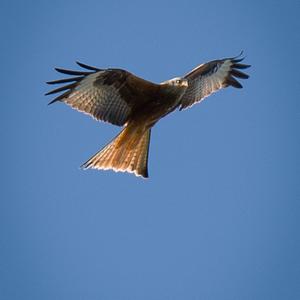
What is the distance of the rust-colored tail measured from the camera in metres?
10.2

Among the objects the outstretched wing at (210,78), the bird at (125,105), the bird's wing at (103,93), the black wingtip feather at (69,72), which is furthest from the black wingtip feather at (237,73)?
the black wingtip feather at (69,72)

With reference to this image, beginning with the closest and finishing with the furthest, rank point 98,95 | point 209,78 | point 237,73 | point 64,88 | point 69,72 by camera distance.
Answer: point 69,72 → point 64,88 → point 98,95 → point 209,78 → point 237,73

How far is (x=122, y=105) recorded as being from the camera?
33.6ft

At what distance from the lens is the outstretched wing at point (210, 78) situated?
10.9 meters

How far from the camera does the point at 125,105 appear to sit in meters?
10.3

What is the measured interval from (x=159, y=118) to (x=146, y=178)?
82 centimetres

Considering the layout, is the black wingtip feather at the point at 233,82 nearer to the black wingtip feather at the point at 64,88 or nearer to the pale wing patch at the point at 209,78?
the pale wing patch at the point at 209,78

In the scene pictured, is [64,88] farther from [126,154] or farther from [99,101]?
[126,154]

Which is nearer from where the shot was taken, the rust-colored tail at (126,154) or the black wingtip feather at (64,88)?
the black wingtip feather at (64,88)

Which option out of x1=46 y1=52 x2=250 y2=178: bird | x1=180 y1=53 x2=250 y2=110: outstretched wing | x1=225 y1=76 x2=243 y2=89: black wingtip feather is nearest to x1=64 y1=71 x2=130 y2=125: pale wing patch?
x1=46 y1=52 x2=250 y2=178: bird

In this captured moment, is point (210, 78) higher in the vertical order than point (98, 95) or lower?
higher

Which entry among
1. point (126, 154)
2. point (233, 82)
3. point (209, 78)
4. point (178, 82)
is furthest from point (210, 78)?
point (126, 154)

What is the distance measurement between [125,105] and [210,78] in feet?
5.06

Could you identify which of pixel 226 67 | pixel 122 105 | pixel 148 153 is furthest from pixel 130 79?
pixel 226 67
